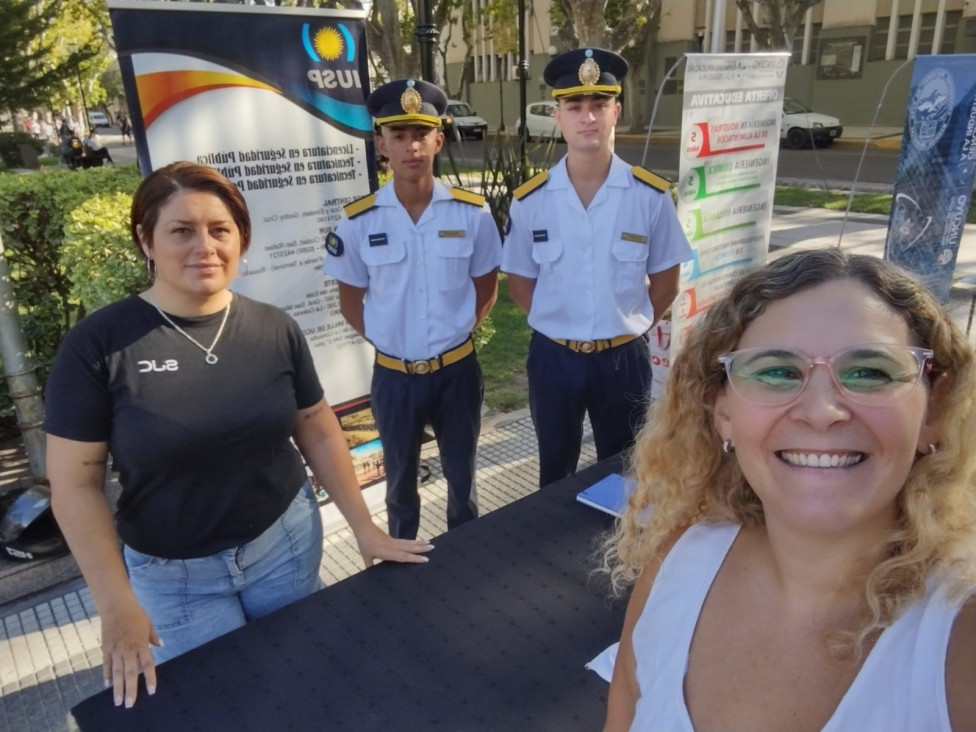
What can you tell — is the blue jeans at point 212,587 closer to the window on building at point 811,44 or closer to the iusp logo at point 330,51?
the iusp logo at point 330,51

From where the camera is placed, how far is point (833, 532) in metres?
1.00

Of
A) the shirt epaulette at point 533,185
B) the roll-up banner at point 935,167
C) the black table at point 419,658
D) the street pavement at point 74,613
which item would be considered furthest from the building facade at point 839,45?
the black table at point 419,658

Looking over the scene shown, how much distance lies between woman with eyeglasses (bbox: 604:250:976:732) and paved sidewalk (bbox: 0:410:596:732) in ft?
2.75

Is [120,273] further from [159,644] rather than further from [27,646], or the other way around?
[159,644]

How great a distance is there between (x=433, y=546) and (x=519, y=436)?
2.63 metres

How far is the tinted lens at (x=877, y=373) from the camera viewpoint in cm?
95

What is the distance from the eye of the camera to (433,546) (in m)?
1.83

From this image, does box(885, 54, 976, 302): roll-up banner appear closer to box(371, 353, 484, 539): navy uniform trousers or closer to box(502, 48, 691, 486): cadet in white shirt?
box(502, 48, 691, 486): cadet in white shirt

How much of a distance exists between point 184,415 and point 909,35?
28.6 m

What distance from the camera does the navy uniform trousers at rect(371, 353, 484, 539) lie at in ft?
9.53

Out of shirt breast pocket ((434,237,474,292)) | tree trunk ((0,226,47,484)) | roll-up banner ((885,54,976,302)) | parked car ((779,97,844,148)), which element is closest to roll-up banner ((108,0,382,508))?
shirt breast pocket ((434,237,474,292))

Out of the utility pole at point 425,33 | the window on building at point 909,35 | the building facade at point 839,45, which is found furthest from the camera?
the building facade at point 839,45

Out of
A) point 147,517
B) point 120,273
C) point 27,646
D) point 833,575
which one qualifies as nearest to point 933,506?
point 833,575

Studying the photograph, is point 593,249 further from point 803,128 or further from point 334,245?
point 803,128
